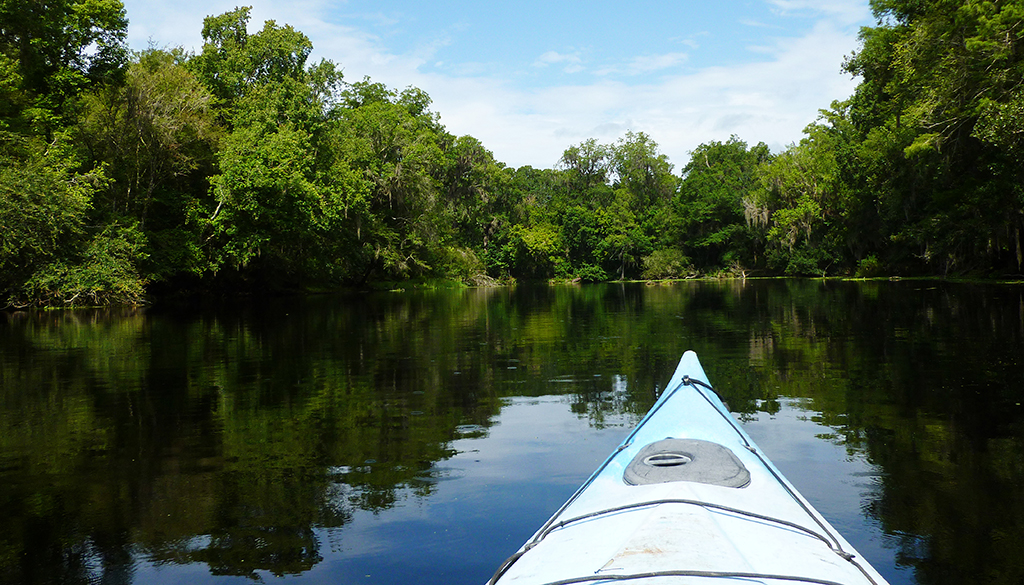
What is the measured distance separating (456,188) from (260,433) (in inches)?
2222

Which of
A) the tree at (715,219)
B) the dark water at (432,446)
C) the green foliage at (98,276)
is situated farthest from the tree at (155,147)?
the tree at (715,219)

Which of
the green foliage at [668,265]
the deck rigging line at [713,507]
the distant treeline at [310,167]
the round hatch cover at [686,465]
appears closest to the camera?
the deck rigging line at [713,507]

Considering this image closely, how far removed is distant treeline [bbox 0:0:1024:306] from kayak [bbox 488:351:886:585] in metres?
22.2

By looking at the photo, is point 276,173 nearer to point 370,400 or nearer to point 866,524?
point 370,400

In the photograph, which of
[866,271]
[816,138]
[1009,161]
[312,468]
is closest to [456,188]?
[816,138]

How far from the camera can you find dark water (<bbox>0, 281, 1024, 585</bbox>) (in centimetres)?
396

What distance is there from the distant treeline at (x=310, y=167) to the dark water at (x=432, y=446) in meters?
13.6

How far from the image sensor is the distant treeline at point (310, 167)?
24.0 m

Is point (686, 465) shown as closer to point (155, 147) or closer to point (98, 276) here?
point (98, 276)

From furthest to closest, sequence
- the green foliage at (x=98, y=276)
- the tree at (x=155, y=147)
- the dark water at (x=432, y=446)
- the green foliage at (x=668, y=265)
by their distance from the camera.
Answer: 1. the green foliage at (x=668, y=265)
2. the tree at (x=155, y=147)
3. the green foliage at (x=98, y=276)
4. the dark water at (x=432, y=446)

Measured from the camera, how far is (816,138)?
5353 centimetres

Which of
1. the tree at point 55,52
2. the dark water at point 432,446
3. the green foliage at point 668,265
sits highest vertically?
the tree at point 55,52

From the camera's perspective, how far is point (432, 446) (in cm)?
625

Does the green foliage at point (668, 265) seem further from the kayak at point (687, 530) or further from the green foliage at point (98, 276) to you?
the kayak at point (687, 530)
